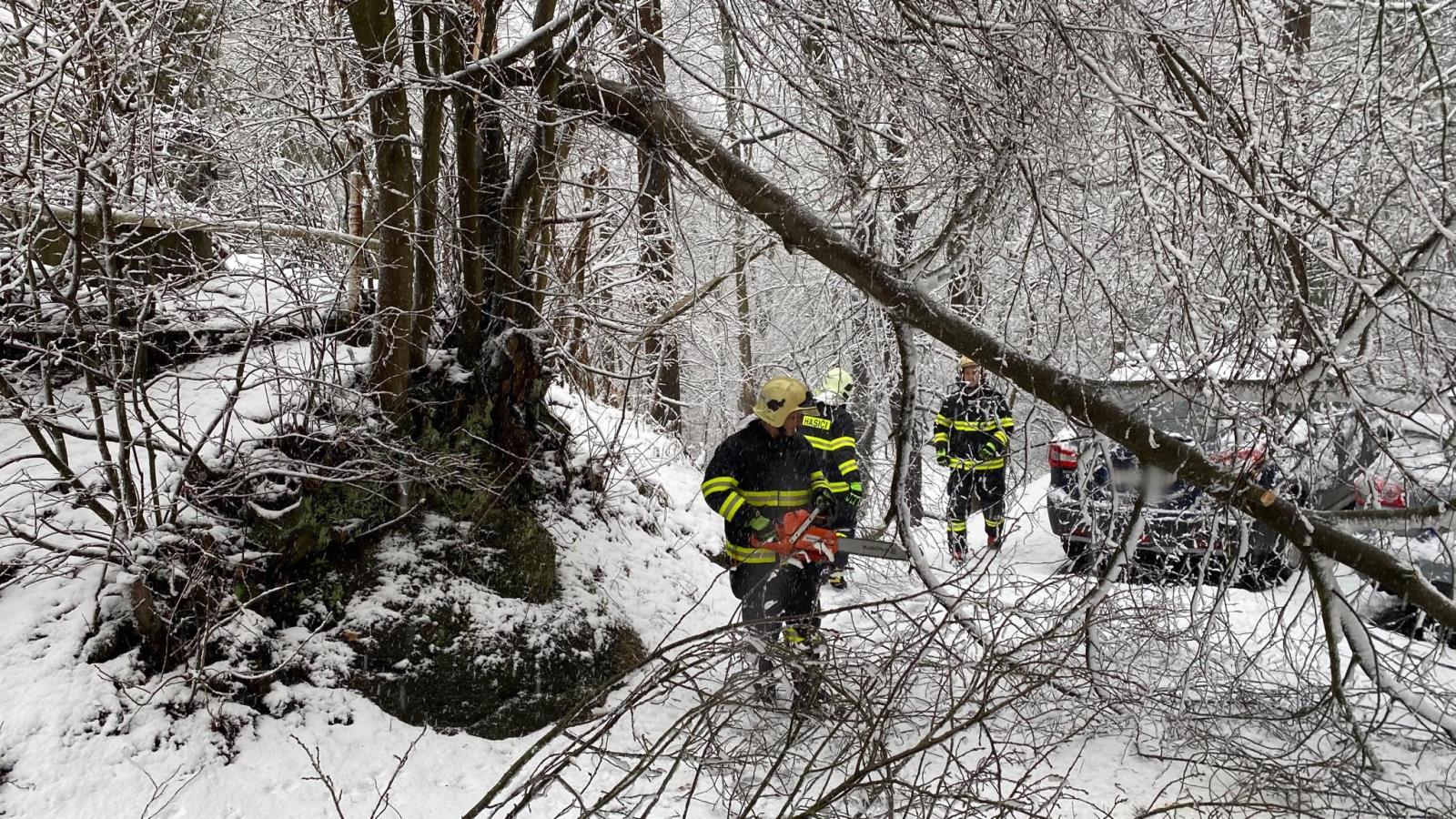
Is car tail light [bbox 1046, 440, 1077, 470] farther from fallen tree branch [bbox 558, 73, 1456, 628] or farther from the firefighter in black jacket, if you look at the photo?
fallen tree branch [bbox 558, 73, 1456, 628]

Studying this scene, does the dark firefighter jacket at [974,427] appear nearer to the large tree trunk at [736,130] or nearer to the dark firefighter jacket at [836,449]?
the dark firefighter jacket at [836,449]

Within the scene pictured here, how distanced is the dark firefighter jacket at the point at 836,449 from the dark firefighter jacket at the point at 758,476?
18 cm

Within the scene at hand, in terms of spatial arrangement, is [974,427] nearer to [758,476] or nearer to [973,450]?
[973,450]

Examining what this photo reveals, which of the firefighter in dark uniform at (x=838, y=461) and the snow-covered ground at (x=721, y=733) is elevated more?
the firefighter in dark uniform at (x=838, y=461)

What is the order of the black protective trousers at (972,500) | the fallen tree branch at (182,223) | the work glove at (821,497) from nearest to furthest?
1. the fallen tree branch at (182,223)
2. the work glove at (821,497)
3. the black protective trousers at (972,500)

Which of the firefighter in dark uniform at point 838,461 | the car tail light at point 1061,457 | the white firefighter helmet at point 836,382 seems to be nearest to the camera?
the firefighter in dark uniform at point 838,461

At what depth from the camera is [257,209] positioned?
17.9 feet

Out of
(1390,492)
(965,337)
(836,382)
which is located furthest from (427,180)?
(1390,492)

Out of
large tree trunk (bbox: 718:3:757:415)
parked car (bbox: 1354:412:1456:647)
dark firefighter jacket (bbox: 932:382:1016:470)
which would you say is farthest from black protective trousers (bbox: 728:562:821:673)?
parked car (bbox: 1354:412:1456:647)

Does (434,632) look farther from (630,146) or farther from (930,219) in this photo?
(930,219)

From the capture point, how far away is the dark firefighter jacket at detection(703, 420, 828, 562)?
17.6ft

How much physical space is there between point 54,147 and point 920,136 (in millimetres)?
3725

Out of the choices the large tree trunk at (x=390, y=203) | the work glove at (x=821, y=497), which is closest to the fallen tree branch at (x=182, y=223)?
the large tree trunk at (x=390, y=203)

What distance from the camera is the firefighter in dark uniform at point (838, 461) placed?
18.7 feet
